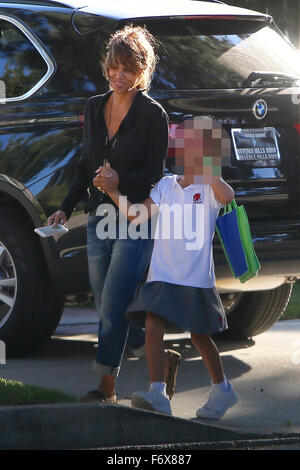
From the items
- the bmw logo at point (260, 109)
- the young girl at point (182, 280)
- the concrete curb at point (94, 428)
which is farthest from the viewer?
the bmw logo at point (260, 109)

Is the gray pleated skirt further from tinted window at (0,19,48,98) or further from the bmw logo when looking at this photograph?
tinted window at (0,19,48,98)

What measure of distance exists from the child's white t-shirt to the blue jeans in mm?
84

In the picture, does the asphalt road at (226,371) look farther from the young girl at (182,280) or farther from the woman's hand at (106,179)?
the woman's hand at (106,179)

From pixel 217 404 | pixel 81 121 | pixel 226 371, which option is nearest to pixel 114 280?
pixel 217 404

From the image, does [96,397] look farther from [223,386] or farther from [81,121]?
[81,121]

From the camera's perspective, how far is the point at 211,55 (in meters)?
6.86

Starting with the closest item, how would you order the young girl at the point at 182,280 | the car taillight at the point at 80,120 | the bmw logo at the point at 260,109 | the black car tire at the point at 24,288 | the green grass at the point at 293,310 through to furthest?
the young girl at the point at 182,280 → the car taillight at the point at 80,120 → the bmw logo at the point at 260,109 → the black car tire at the point at 24,288 → the green grass at the point at 293,310

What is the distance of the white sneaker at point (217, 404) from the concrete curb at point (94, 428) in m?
0.41

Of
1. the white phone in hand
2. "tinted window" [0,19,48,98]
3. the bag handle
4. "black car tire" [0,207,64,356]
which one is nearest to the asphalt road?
"black car tire" [0,207,64,356]

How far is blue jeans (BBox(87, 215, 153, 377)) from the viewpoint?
5582mm

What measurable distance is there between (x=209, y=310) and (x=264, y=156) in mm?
1455

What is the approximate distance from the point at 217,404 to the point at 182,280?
0.59 meters

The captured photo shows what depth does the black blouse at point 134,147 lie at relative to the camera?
5.51m

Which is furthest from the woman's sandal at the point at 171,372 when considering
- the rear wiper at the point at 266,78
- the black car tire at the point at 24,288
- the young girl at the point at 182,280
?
the rear wiper at the point at 266,78
